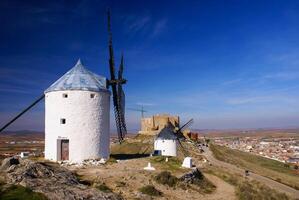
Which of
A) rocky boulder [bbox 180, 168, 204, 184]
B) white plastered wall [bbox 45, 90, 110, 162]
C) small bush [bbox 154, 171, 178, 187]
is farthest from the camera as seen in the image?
white plastered wall [bbox 45, 90, 110, 162]

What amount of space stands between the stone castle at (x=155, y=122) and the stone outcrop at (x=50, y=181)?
40.3 metres

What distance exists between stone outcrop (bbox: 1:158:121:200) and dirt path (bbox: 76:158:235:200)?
154cm

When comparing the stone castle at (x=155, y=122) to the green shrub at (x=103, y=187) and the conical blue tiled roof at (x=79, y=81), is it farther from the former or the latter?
the green shrub at (x=103, y=187)

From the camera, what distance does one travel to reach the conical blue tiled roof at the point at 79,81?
A: 2414cm

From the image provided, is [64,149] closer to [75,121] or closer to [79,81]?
[75,121]

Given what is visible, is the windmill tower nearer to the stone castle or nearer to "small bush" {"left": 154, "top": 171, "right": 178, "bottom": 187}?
"small bush" {"left": 154, "top": 171, "right": 178, "bottom": 187}

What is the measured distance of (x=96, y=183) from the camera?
58.2 ft

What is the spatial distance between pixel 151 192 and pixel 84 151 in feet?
25.5

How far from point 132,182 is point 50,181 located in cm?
460

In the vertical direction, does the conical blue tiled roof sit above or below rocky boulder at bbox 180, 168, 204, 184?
above

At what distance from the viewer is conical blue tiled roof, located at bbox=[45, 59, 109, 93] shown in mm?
24141

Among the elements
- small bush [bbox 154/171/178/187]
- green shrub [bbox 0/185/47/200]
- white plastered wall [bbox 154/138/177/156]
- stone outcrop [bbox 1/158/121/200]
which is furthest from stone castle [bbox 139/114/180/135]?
green shrub [bbox 0/185/47/200]

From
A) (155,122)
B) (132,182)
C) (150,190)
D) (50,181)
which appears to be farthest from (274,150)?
(50,181)

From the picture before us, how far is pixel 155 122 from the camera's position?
58969mm
